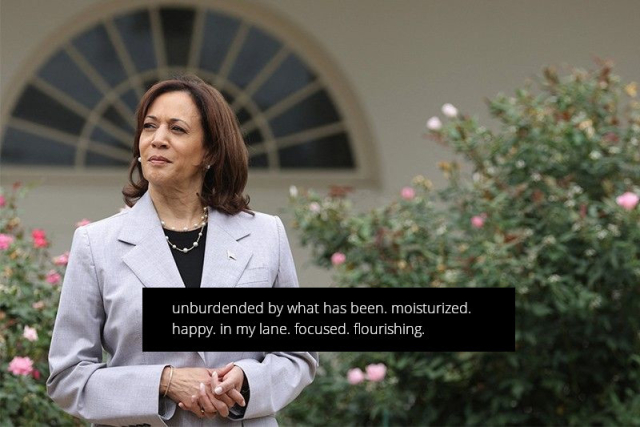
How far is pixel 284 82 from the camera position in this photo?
926cm

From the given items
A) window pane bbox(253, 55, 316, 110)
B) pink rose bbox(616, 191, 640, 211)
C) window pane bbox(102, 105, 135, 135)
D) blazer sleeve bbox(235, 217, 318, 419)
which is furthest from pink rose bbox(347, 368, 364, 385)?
window pane bbox(102, 105, 135, 135)

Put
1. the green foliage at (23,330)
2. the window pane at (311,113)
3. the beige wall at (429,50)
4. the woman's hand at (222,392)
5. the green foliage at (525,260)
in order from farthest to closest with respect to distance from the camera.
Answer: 1. the window pane at (311,113)
2. the beige wall at (429,50)
3. the green foliage at (525,260)
4. the green foliage at (23,330)
5. the woman's hand at (222,392)

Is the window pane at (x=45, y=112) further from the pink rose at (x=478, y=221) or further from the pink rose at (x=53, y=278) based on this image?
the pink rose at (x=53, y=278)

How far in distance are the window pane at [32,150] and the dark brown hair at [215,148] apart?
21.0ft

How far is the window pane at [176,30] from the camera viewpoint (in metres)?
9.12

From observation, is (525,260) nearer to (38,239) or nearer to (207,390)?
(38,239)

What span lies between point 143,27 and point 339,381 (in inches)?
161

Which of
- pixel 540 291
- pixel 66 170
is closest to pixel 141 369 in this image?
pixel 540 291

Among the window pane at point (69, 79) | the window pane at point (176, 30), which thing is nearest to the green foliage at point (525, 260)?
the window pane at point (176, 30)

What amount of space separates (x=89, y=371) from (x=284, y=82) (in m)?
6.83

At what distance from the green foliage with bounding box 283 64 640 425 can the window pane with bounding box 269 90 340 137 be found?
10.0 ft

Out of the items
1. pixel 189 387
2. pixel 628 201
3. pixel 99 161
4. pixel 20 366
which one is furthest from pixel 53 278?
pixel 99 161

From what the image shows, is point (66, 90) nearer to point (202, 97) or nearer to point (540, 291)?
point (540, 291)

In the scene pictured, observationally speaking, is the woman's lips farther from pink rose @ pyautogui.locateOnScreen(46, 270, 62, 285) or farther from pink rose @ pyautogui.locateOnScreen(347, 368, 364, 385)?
pink rose @ pyautogui.locateOnScreen(347, 368, 364, 385)
